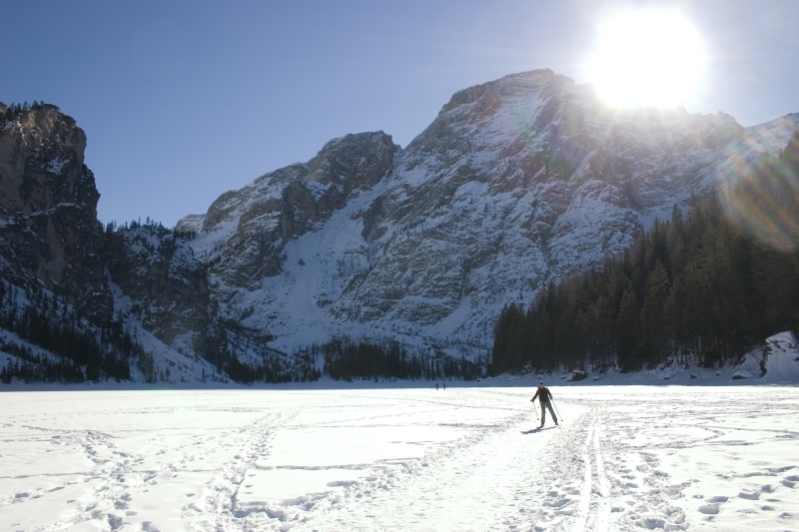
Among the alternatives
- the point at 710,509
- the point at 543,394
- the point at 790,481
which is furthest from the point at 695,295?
the point at 710,509

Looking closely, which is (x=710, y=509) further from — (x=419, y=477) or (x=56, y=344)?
(x=56, y=344)

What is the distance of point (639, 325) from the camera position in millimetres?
71125

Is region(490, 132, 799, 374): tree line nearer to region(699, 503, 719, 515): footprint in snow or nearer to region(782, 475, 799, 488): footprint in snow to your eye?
region(782, 475, 799, 488): footprint in snow

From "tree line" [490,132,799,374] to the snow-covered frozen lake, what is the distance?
41.6 meters

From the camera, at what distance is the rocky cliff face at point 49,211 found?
161250 mm

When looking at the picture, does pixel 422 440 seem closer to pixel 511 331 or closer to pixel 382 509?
pixel 382 509

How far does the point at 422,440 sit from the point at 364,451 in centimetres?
281

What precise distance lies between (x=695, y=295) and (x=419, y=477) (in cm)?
6098

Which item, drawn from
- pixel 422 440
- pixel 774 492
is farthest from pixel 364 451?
pixel 774 492

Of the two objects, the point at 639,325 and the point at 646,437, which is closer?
the point at 646,437

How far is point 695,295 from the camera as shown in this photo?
6272cm

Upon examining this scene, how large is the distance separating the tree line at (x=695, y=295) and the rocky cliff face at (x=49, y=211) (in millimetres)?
141973

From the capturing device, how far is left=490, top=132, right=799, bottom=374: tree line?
181 ft

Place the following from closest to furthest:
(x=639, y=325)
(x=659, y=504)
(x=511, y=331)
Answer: (x=659, y=504), (x=639, y=325), (x=511, y=331)
